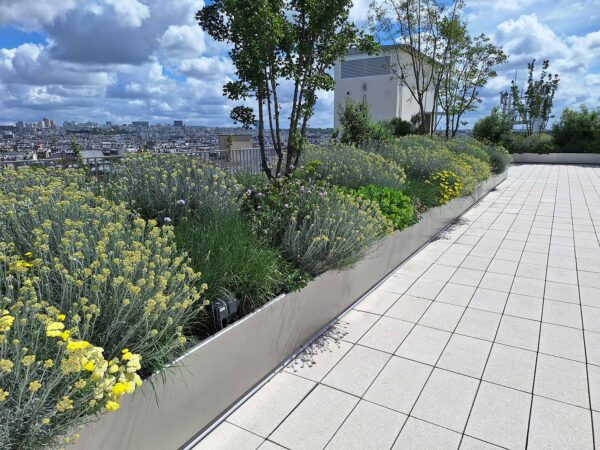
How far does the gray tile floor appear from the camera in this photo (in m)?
1.97

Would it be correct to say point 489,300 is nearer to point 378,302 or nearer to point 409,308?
point 409,308

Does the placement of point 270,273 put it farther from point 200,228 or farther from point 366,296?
point 366,296

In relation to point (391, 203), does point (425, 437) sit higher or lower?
lower

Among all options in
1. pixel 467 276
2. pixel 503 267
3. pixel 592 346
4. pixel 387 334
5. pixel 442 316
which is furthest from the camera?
pixel 503 267

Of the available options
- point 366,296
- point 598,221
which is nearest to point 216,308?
point 366,296

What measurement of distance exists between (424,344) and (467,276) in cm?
165

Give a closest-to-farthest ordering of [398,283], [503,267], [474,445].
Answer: [474,445]
[398,283]
[503,267]

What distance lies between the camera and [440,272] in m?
4.29

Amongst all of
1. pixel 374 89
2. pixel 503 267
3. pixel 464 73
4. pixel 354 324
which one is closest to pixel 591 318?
pixel 503 267

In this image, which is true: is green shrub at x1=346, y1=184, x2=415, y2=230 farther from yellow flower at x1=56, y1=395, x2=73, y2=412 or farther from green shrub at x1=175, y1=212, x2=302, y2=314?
yellow flower at x1=56, y1=395, x2=73, y2=412

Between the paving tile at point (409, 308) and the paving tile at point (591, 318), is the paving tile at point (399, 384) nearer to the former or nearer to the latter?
the paving tile at point (409, 308)

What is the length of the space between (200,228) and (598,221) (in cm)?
720

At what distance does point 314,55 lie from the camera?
4.58m

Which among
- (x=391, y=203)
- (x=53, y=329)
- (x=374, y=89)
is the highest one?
(x=374, y=89)
